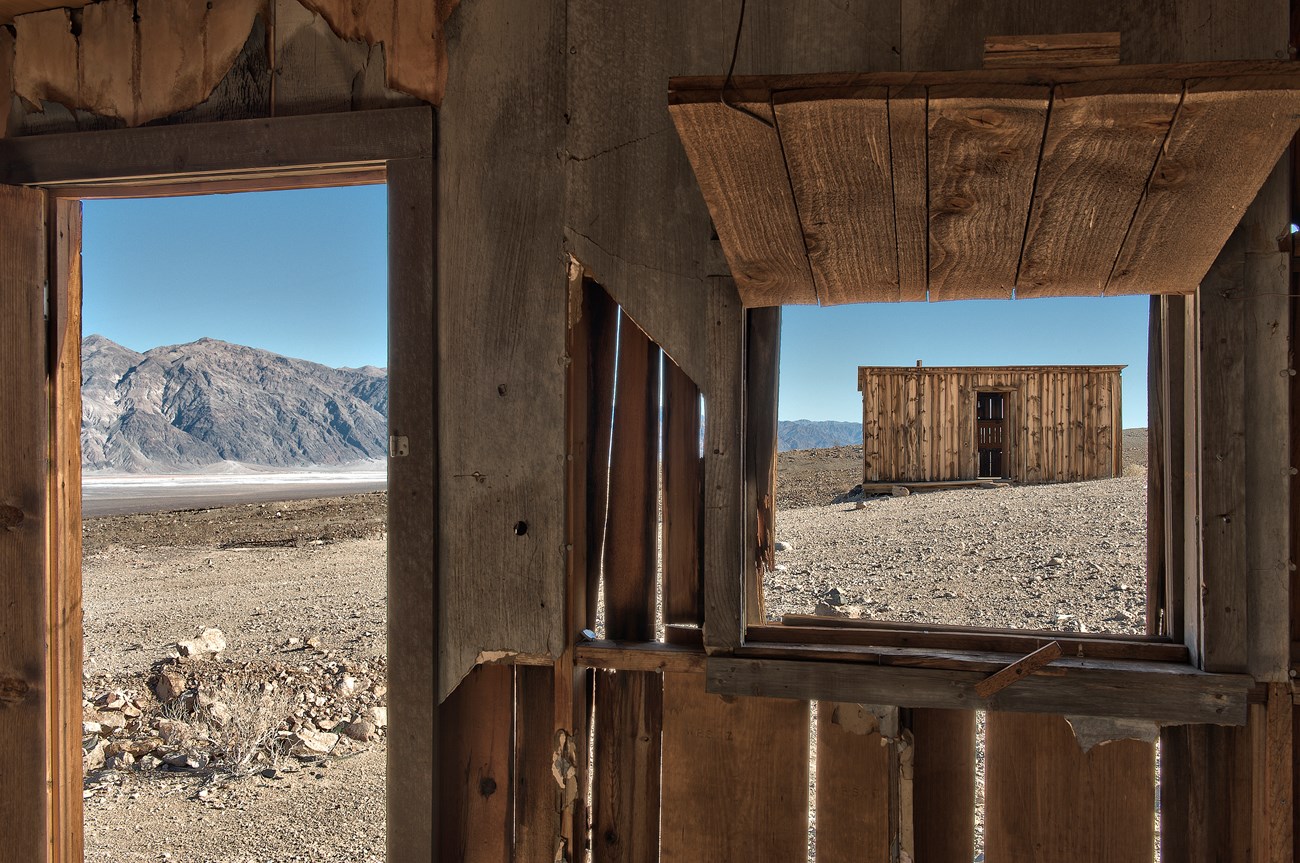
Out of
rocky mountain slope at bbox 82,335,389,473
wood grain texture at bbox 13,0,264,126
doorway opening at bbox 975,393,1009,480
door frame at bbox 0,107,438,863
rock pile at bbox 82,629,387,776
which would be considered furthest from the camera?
rocky mountain slope at bbox 82,335,389,473

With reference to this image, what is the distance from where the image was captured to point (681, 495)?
6.91ft

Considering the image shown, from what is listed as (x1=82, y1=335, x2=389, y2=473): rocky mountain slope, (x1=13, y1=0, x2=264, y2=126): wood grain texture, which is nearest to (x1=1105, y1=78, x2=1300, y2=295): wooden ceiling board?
(x1=13, y1=0, x2=264, y2=126): wood grain texture

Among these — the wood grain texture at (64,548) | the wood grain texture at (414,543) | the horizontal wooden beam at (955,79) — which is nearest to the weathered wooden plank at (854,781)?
the wood grain texture at (414,543)

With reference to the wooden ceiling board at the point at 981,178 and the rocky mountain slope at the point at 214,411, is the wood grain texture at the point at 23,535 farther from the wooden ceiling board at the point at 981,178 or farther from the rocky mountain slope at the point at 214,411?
the rocky mountain slope at the point at 214,411

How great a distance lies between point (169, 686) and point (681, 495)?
4.13 m

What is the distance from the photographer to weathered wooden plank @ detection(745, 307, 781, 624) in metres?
2.21

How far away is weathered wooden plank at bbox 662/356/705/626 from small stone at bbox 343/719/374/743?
2.90 m

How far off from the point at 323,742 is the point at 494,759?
260cm

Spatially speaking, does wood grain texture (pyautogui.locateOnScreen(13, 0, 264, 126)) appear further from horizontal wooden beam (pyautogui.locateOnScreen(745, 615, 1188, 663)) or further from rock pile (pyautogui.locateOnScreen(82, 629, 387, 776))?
rock pile (pyautogui.locateOnScreen(82, 629, 387, 776))

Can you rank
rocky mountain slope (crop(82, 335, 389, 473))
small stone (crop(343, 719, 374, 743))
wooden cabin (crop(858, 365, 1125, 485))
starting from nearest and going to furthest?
small stone (crop(343, 719, 374, 743)), wooden cabin (crop(858, 365, 1125, 485)), rocky mountain slope (crop(82, 335, 389, 473))

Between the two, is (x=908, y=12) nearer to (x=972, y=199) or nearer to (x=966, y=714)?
(x=972, y=199)

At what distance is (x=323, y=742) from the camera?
4.20 m

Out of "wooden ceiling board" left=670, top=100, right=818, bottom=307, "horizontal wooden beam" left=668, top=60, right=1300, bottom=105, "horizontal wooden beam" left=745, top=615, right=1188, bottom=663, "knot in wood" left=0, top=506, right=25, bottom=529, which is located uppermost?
"horizontal wooden beam" left=668, top=60, right=1300, bottom=105

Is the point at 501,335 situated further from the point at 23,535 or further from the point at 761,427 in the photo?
the point at 23,535
